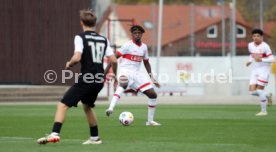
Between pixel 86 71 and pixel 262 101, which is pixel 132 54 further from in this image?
pixel 86 71

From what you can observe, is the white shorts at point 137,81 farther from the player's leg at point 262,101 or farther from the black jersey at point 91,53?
the black jersey at point 91,53

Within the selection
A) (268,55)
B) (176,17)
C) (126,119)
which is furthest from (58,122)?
(176,17)

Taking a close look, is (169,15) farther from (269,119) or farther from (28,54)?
(269,119)

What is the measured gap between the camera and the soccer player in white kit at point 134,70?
59.9ft

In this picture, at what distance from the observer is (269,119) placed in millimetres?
19766

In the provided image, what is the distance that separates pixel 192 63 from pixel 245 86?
347 cm

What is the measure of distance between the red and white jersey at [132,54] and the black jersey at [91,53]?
5.75 metres

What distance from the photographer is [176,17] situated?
85.4 meters

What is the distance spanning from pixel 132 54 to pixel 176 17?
220 ft

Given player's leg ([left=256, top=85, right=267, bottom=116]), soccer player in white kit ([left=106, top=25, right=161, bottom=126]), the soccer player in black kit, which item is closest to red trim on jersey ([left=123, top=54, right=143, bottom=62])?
soccer player in white kit ([left=106, top=25, right=161, bottom=126])

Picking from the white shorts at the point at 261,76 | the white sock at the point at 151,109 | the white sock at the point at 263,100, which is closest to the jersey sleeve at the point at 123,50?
the white sock at the point at 151,109

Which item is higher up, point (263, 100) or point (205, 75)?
point (205, 75)

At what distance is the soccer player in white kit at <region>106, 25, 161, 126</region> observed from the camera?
59.9 feet

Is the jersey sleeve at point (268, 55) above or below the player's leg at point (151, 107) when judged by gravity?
above
